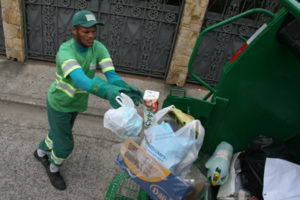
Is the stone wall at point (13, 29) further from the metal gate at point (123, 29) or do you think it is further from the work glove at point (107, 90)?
the work glove at point (107, 90)

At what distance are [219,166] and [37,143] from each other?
7.35ft

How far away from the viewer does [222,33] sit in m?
4.11

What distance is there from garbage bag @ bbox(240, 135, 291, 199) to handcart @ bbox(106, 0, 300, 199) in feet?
0.44

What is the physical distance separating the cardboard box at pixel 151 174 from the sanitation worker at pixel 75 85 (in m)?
0.33

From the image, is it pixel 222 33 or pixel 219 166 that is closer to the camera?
pixel 219 166

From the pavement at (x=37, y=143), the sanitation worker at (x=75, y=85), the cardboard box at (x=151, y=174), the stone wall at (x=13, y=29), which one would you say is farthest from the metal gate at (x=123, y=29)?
the cardboard box at (x=151, y=174)

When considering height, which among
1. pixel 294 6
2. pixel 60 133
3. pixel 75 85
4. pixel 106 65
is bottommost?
pixel 60 133

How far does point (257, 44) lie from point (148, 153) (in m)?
0.96

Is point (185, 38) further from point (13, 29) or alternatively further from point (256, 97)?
point (13, 29)

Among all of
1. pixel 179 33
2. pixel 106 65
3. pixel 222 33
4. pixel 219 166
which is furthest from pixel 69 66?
pixel 222 33

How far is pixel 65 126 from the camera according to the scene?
2.18 metres

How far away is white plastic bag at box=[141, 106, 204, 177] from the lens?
3.98ft

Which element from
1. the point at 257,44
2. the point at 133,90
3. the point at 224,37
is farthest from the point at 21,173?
the point at 224,37

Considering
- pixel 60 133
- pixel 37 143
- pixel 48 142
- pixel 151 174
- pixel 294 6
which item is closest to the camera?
pixel 294 6
